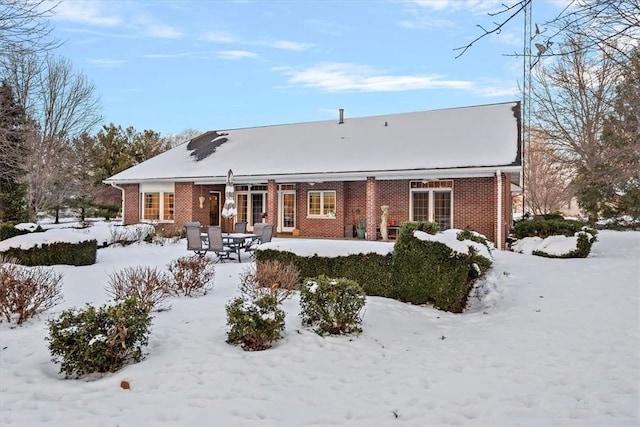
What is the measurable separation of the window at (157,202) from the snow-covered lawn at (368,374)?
1526 centimetres

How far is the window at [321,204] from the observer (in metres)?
20.6

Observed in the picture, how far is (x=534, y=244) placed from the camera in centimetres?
1504

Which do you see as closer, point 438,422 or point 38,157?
point 438,422

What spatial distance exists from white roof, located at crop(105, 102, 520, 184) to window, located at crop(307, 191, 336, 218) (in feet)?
5.67

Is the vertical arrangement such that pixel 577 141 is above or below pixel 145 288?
above

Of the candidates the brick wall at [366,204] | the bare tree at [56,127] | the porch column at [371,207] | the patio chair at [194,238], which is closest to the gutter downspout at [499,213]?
the brick wall at [366,204]

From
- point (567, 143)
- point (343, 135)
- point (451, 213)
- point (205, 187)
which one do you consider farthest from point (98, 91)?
point (567, 143)

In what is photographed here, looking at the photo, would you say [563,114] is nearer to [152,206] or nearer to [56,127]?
[152,206]

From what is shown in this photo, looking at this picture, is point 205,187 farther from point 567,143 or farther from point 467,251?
point 567,143

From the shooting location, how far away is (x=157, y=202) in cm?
2309

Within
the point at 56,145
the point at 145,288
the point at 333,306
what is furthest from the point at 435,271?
the point at 56,145

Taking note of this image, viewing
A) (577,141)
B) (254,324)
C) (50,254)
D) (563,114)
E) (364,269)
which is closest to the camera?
(254,324)

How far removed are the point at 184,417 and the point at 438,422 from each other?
2239mm

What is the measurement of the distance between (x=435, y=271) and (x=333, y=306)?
2.45 meters
